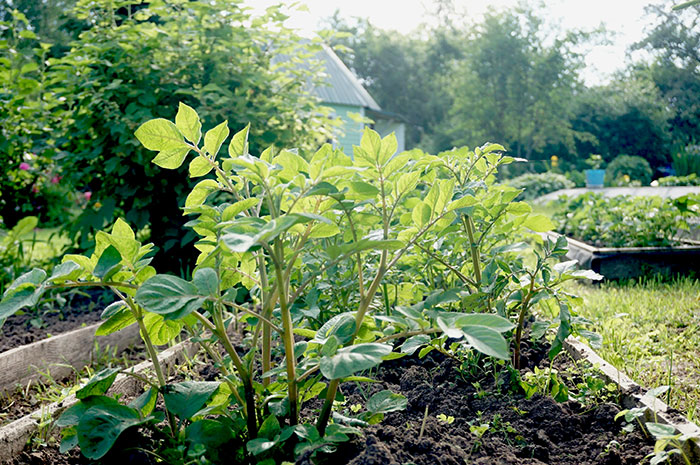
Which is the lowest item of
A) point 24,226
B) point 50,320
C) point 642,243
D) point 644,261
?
point 50,320

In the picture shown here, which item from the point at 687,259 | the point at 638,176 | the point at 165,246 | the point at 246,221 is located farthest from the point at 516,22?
the point at 246,221

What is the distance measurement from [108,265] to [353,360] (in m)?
0.55

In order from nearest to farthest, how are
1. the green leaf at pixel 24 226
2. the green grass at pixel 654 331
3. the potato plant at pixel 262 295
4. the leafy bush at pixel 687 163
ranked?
1. the potato plant at pixel 262 295
2. the green grass at pixel 654 331
3. the green leaf at pixel 24 226
4. the leafy bush at pixel 687 163

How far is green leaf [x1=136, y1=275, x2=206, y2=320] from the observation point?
931mm

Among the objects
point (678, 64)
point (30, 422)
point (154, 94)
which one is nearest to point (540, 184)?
point (678, 64)

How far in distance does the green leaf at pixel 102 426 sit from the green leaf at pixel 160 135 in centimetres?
58

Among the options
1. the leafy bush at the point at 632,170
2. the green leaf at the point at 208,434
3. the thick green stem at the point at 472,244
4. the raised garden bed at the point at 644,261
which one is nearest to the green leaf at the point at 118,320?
the green leaf at the point at 208,434

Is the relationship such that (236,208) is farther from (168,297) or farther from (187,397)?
(187,397)

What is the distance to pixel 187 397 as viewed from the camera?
3.89ft

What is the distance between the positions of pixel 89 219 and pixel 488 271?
9.85 feet

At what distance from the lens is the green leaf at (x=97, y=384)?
119 cm

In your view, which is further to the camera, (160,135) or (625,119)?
(625,119)

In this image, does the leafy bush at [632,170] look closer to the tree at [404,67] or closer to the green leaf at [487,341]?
the green leaf at [487,341]

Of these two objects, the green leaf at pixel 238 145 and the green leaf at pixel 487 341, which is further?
the green leaf at pixel 238 145
